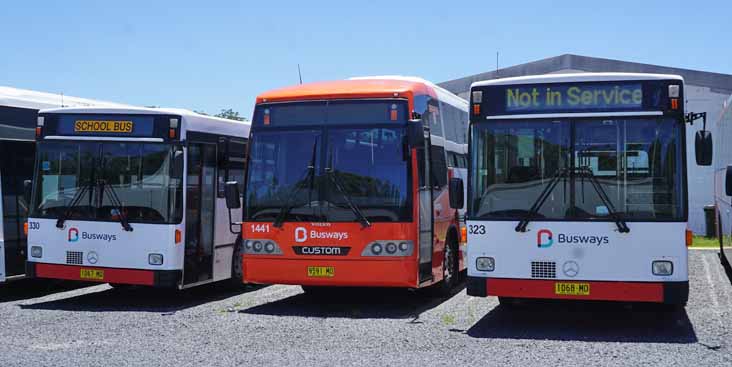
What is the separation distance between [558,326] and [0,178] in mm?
8378

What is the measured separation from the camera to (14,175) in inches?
558

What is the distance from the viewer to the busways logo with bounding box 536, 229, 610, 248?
10.4 meters

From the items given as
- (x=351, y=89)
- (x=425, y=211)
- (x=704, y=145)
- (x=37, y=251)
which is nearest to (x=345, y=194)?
(x=425, y=211)

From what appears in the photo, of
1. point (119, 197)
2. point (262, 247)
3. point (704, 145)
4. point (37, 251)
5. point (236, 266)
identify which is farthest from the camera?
point (236, 266)

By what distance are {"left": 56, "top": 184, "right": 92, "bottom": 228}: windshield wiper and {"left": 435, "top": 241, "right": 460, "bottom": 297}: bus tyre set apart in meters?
5.26

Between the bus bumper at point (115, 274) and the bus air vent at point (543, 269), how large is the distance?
17.0 ft

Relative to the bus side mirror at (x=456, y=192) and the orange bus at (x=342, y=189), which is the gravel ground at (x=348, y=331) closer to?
the orange bus at (x=342, y=189)

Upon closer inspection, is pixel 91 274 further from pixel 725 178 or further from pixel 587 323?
pixel 725 178

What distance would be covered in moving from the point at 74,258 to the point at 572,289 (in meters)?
7.06

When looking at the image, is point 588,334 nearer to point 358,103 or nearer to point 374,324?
point 374,324

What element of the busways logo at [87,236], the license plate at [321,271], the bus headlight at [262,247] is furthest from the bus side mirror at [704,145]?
the busways logo at [87,236]

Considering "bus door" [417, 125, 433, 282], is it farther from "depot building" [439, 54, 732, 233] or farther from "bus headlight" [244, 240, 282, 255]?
"depot building" [439, 54, 732, 233]

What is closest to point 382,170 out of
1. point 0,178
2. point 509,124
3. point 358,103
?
point 358,103

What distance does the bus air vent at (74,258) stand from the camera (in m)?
13.3
